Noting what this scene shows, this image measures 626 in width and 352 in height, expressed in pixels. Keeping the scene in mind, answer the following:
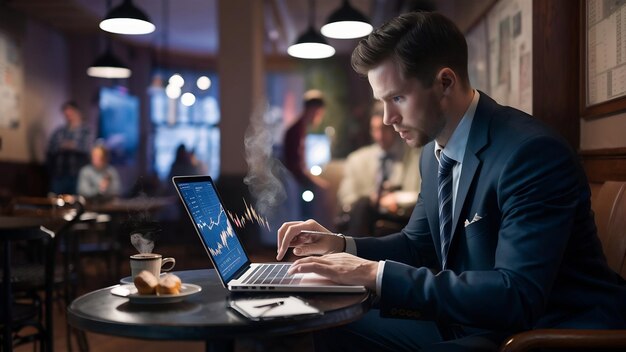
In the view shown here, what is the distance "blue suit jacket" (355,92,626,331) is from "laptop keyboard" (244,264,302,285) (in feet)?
0.82

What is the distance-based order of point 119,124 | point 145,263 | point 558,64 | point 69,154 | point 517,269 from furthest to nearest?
point 119,124 < point 69,154 < point 558,64 < point 145,263 < point 517,269

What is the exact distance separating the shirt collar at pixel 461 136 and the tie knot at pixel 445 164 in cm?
3

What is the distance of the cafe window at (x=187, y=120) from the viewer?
42.4 feet

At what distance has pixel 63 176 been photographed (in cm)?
915

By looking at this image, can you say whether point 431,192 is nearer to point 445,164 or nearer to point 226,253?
point 445,164

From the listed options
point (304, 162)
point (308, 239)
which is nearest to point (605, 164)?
point (308, 239)

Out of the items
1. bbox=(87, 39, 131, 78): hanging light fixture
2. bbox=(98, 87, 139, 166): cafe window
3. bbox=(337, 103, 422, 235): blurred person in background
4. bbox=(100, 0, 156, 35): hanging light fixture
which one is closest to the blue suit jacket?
bbox=(337, 103, 422, 235): blurred person in background

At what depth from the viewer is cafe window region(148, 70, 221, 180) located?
12.9m

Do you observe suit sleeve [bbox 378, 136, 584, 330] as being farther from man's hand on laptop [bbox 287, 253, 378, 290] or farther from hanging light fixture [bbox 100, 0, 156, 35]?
hanging light fixture [bbox 100, 0, 156, 35]

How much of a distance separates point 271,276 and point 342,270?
0.24 meters

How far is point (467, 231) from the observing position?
1529 millimetres

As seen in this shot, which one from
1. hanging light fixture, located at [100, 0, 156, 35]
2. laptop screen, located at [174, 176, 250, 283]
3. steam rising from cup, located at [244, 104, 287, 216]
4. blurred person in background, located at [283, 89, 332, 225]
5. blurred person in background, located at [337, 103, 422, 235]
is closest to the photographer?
laptop screen, located at [174, 176, 250, 283]

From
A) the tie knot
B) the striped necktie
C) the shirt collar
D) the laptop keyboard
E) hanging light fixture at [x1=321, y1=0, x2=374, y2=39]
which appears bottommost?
the laptop keyboard

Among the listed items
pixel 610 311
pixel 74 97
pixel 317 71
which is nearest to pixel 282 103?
pixel 317 71
